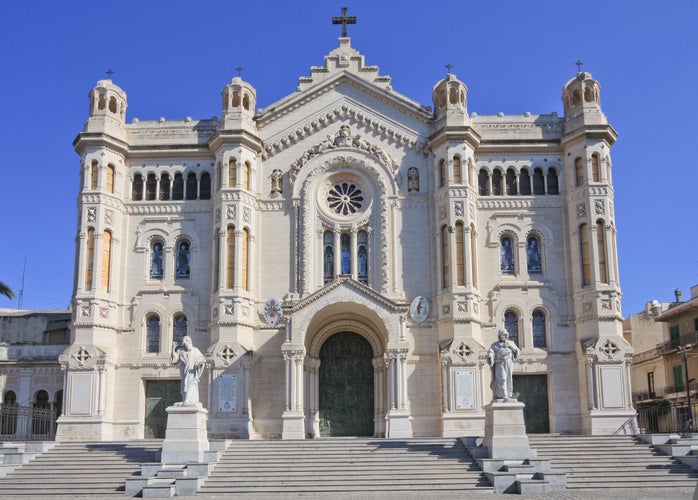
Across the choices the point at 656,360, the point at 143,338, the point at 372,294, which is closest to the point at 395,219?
the point at 372,294

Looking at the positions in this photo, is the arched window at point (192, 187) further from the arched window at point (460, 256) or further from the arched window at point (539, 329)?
the arched window at point (539, 329)

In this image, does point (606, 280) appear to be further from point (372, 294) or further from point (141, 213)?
point (141, 213)

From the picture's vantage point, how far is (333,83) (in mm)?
42625

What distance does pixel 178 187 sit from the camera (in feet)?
138

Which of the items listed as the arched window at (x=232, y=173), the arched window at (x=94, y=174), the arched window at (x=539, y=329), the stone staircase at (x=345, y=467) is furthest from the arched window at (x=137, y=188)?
the arched window at (x=539, y=329)

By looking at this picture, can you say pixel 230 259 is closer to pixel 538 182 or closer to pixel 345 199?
pixel 345 199

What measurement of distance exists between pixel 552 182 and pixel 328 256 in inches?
466

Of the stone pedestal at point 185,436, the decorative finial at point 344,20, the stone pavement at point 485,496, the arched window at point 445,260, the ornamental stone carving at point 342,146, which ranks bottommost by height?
the stone pavement at point 485,496

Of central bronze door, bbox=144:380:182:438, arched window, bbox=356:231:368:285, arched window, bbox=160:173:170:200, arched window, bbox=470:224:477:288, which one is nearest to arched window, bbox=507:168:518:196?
arched window, bbox=470:224:477:288

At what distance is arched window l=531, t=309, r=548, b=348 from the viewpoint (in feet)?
130

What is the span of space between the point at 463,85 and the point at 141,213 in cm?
1734

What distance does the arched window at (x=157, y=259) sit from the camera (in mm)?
41031

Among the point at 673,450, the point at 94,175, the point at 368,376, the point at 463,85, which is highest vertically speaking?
the point at 463,85

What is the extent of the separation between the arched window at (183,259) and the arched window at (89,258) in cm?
400
